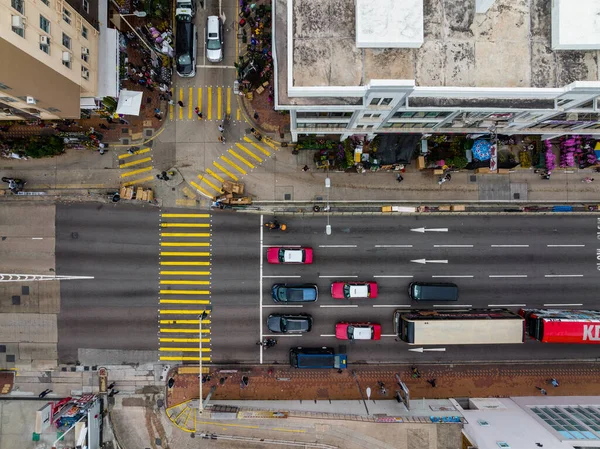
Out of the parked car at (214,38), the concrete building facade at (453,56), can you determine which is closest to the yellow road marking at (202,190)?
the parked car at (214,38)

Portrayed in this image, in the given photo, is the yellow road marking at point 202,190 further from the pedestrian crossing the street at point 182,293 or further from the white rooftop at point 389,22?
the white rooftop at point 389,22

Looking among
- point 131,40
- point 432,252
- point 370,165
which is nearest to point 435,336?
point 432,252

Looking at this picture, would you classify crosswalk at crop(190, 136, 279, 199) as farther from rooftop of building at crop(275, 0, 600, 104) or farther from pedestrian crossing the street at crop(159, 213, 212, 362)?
rooftop of building at crop(275, 0, 600, 104)

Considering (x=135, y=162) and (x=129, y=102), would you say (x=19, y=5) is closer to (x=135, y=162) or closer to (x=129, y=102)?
(x=129, y=102)

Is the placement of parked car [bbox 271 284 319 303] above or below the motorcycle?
below

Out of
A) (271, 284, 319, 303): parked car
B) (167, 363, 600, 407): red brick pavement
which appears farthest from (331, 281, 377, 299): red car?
(167, 363, 600, 407): red brick pavement

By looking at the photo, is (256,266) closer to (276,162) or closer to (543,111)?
(276,162)
